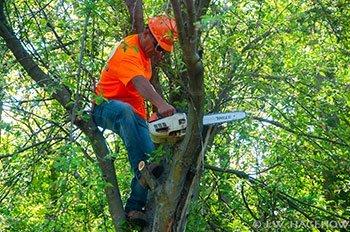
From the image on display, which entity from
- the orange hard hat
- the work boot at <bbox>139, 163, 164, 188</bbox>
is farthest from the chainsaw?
the orange hard hat

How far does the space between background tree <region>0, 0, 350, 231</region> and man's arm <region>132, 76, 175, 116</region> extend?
181mm

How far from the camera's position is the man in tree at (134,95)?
3.62 metres

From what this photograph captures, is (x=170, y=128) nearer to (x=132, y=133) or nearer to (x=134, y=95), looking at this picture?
(x=132, y=133)

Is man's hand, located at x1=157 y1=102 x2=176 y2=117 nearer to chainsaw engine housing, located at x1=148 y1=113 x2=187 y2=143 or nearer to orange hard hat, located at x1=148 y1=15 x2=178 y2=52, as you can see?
chainsaw engine housing, located at x1=148 y1=113 x2=187 y2=143

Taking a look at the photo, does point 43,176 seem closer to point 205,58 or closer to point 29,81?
point 29,81

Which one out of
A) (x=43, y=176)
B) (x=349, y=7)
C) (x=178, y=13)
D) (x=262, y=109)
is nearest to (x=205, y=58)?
(x=262, y=109)

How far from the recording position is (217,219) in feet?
16.1


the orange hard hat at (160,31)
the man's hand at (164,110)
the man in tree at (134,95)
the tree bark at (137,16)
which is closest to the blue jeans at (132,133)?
the man in tree at (134,95)

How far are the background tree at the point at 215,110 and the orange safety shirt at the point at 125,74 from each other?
0.33 ft

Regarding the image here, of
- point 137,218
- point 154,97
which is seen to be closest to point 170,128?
point 154,97

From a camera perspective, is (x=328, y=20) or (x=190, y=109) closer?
(x=190, y=109)

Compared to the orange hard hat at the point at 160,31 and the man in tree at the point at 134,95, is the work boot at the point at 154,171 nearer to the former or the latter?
the man in tree at the point at 134,95

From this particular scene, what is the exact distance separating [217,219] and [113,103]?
5.52 ft

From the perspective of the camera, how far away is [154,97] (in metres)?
3.53
